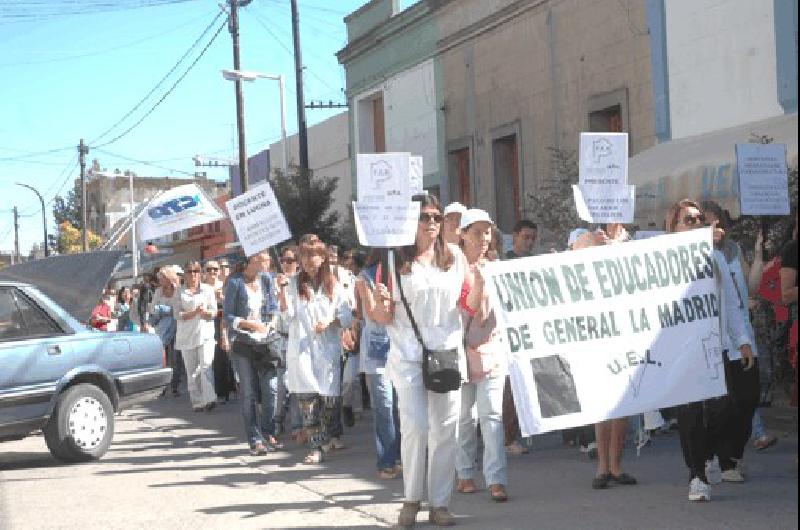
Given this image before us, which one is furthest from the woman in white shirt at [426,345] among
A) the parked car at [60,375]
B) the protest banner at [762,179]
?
the parked car at [60,375]

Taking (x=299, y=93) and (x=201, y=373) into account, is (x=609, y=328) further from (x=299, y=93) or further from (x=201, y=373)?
(x=299, y=93)

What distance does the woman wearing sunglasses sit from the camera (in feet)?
23.5

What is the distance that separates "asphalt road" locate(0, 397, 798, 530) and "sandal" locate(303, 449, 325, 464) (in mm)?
94

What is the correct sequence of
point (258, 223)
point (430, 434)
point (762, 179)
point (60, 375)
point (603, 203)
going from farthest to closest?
point (258, 223) → point (60, 375) → point (762, 179) → point (603, 203) → point (430, 434)

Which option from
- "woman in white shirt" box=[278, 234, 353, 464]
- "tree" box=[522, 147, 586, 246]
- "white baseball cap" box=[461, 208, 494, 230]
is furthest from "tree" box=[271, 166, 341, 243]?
"white baseball cap" box=[461, 208, 494, 230]

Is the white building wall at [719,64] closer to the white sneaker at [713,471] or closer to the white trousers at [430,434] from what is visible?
the white sneaker at [713,471]

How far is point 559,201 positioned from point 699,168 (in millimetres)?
3876

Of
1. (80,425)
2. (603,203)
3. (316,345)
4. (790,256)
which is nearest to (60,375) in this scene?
(80,425)

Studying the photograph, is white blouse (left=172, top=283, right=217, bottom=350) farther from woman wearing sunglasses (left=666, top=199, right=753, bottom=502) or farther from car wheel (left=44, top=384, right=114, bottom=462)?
woman wearing sunglasses (left=666, top=199, right=753, bottom=502)

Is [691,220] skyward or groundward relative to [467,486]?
skyward

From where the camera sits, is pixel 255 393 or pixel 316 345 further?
pixel 255 393

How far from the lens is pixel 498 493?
762 cm

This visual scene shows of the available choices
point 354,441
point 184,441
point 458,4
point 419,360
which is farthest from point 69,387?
point 458,4

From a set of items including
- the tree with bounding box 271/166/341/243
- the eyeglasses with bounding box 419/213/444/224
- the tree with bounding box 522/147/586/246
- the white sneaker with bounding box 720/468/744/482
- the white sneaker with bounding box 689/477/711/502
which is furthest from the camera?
the tree with bounding box 271/166/341/243
